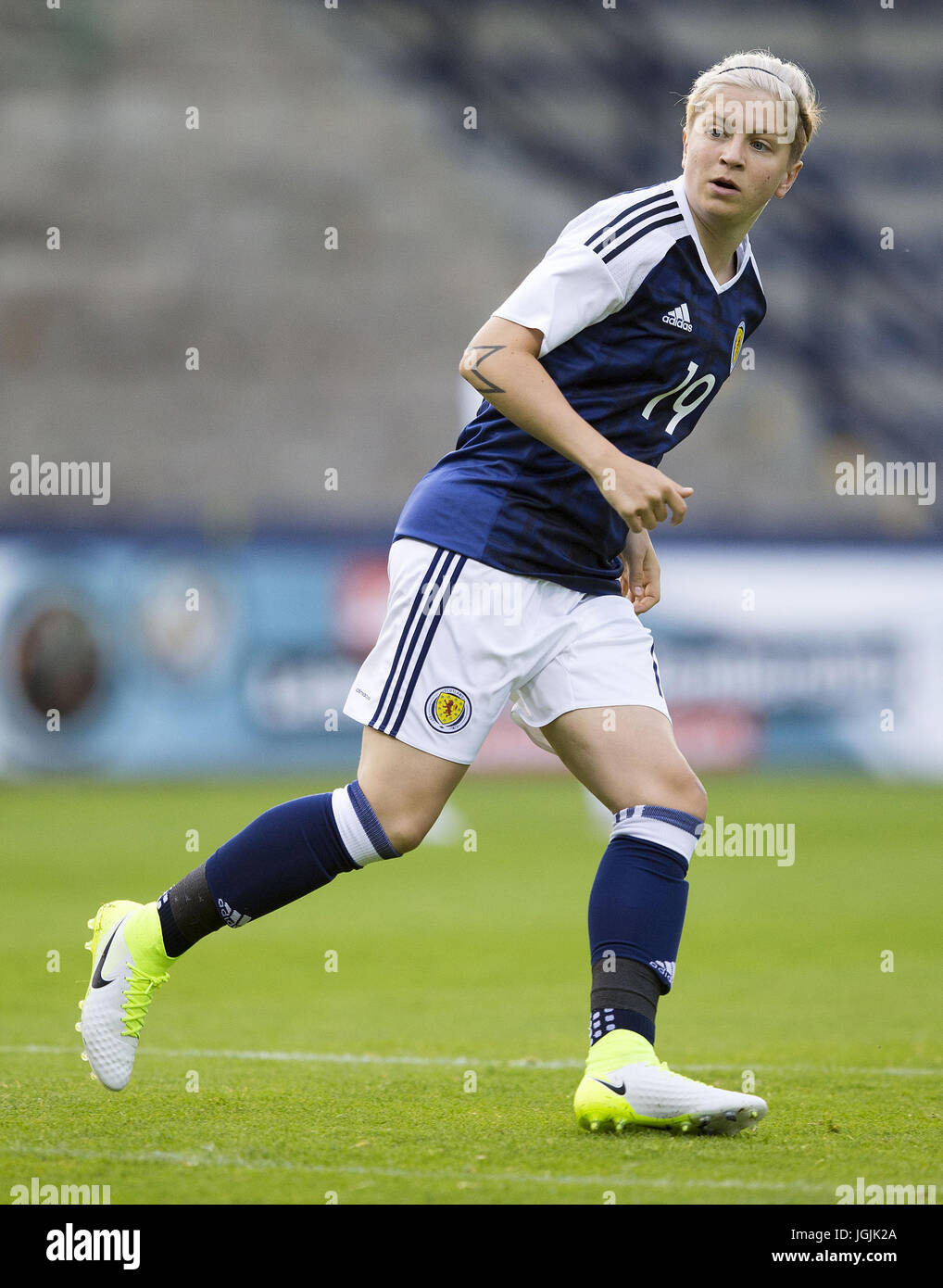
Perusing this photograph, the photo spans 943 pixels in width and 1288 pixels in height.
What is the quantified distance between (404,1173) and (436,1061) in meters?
1.37

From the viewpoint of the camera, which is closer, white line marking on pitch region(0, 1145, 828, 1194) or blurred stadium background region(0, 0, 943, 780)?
white line marking on pitch region(0, 1145, 828, 1194)

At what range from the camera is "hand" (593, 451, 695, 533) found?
Result: 3.07 m

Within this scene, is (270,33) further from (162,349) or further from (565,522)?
(565,522)

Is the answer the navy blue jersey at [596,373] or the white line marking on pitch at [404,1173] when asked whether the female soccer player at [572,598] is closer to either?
the navy blue jersey at [596,373]

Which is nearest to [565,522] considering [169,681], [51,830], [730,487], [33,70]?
[51,830]

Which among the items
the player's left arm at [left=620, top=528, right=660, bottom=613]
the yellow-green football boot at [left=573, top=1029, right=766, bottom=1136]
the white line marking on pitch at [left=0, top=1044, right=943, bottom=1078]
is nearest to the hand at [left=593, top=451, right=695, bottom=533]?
the player's left arm at [left=620, top=528, right=660, bottom=613]

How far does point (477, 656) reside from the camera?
3254 millimetres

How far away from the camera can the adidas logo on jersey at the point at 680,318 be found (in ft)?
10.8

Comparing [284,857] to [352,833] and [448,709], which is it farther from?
[448,709]

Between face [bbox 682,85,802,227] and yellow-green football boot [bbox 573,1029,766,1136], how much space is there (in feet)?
5.19

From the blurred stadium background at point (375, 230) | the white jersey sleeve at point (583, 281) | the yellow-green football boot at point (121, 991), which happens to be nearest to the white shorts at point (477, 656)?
the white jersey sleeve at point (583, 281)

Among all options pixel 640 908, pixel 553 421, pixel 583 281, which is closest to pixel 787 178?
pixel 583 281

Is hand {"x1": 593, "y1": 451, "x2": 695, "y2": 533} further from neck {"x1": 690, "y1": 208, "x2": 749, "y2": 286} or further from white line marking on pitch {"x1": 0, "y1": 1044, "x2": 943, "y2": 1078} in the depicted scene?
white line marking on pitch {"x1": 0, "y1": 1044, "x2": 943, "y2": 1078}
